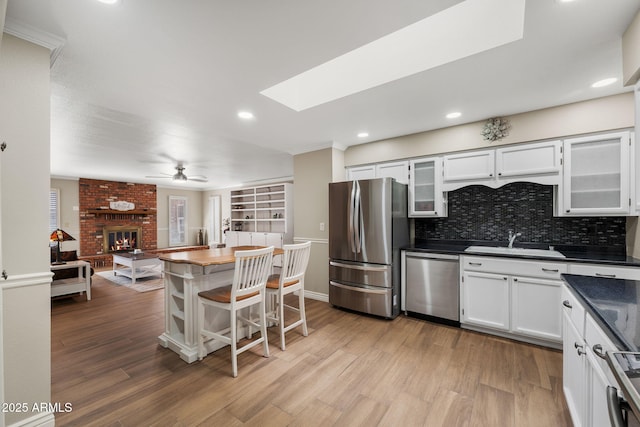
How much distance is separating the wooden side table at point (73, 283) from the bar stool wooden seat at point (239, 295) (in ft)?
10.4

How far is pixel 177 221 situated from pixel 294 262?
829 cm

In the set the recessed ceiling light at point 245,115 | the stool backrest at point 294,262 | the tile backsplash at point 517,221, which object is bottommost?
the stool backrest at point 294,262

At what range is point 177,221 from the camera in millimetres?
9500

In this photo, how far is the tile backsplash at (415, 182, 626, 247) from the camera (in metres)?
2.74

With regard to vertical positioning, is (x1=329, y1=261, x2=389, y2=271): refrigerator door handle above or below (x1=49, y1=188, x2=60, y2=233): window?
below

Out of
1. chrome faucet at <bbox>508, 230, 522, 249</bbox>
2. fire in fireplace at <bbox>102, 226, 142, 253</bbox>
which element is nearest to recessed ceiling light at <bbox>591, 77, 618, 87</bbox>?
chrome faucet at <bbox>508, 230, 522, 249</bbox>

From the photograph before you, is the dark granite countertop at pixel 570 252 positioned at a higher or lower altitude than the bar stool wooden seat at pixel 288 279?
higher

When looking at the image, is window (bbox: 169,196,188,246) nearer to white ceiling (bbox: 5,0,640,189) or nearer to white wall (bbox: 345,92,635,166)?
white ceiling (bbox: 5,0,640,189)

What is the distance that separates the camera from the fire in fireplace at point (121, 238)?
7641 mm

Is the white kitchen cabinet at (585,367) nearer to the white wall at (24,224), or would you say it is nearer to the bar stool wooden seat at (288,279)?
the bar stool wooden seat at (288,279)

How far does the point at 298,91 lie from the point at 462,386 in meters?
3.04

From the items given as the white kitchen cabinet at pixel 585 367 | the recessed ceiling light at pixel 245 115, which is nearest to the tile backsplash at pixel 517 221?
the white kitchen cabinet at pixel 585 367

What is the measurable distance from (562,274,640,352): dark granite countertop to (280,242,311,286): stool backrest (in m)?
2.08

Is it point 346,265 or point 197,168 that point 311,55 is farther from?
point 197,168
